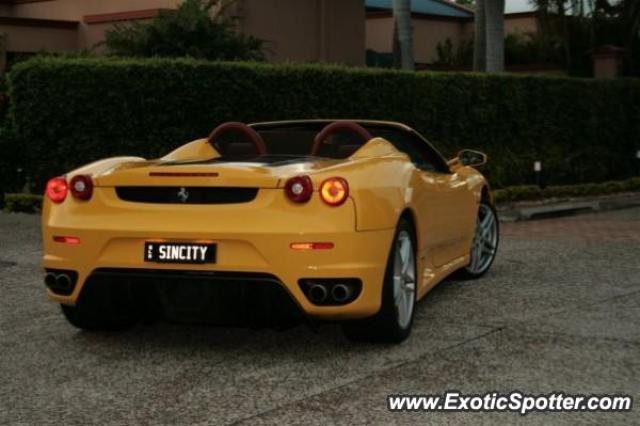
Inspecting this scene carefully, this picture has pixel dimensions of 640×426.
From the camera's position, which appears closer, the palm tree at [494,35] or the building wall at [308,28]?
the building wall at [308,28]

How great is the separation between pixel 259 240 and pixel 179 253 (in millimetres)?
464

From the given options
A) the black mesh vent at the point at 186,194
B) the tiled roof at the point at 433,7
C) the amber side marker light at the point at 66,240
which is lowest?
the amber side marker light at the point at 66,240

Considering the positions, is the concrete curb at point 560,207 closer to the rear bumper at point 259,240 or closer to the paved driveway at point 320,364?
the paved driveway at point 320,364

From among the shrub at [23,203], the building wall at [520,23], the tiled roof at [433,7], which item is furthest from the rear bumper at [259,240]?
the building wall at [520,23]

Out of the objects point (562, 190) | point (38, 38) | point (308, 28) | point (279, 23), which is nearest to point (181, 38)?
point (279, 23)

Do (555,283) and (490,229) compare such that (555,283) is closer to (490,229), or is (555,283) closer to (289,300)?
(490,229)

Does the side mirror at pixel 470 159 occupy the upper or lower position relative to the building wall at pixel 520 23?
lower

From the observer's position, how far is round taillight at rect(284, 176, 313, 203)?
5.21 metres

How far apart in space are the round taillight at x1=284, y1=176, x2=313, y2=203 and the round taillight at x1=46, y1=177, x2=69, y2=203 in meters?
1.40

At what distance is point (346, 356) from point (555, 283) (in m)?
3.26

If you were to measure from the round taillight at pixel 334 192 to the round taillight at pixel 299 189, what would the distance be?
7 cm

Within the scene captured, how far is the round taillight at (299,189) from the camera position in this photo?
5.21 meters

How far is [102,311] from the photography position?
5887 mm

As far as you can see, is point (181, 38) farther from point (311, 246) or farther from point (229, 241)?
point (311, 246)
